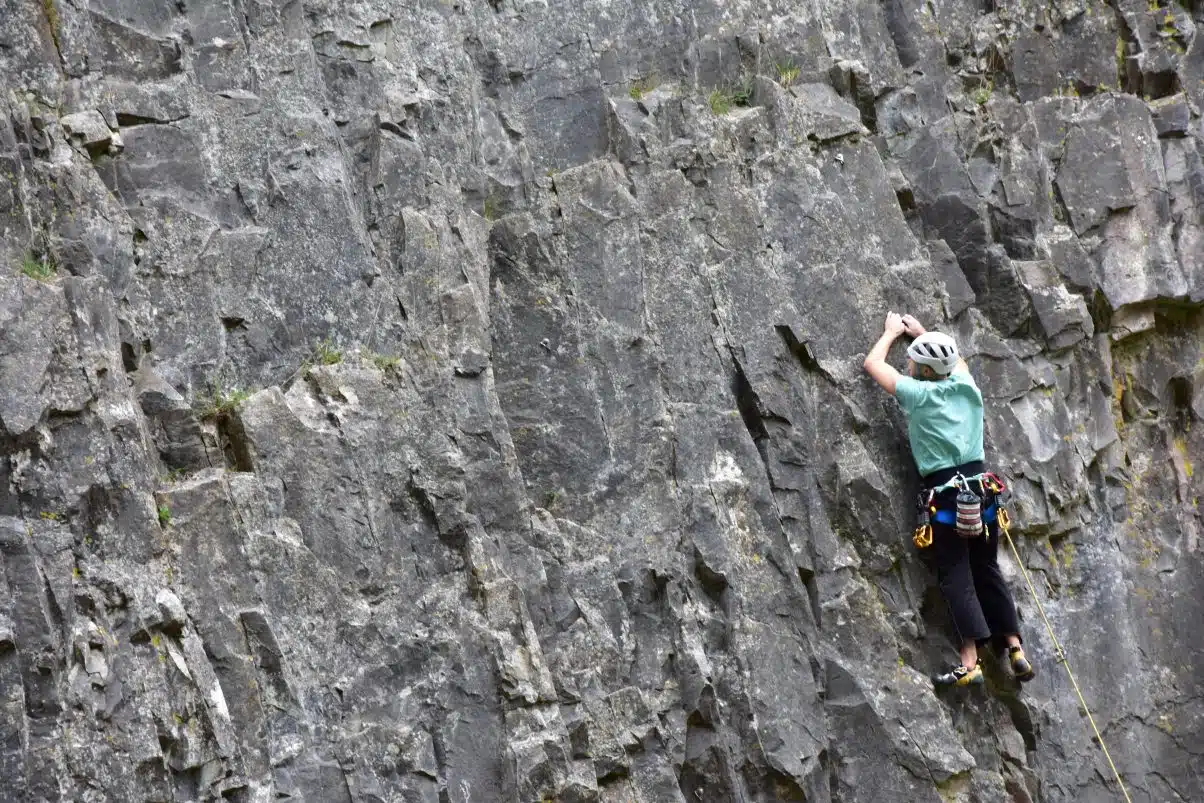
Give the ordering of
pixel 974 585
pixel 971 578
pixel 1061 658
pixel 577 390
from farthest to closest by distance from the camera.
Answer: pixel 1061 658 < pixel 974 585 < pixel 971 578 < pixel 577 390

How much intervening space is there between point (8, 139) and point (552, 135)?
5009 mm

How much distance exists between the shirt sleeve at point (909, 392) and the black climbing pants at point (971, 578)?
653mm

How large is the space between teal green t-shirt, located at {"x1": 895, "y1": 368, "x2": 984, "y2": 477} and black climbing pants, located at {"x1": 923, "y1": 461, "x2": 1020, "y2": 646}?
12cm

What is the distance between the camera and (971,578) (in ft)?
39.9

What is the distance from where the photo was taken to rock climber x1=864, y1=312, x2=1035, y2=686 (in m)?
12.0

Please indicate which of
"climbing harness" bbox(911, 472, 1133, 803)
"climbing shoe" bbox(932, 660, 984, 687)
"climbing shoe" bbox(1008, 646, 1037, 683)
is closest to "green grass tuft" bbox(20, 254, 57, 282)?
"climbing harness" bbox(911, 472, 1133, 803)

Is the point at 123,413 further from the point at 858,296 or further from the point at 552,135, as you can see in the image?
the point at 858,296

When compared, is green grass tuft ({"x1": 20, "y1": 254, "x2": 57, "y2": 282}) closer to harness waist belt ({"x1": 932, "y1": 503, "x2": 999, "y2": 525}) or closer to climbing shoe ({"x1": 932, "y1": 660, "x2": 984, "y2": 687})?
harness waist belt ({"x1": 932, "y1": 503, "x2": 999, "y2": 525})

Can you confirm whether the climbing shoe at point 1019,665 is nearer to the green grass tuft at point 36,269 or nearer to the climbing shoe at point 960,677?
the climbing shoe at point 960,677

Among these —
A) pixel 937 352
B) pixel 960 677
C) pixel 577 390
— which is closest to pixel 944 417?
pixel 937 352

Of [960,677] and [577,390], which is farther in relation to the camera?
[960,677]

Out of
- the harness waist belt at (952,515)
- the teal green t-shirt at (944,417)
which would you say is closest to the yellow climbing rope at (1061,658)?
the harness waist belt at (952,515)

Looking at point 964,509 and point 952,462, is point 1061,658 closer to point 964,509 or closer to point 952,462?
point 964,509

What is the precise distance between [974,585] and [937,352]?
2.05 metres
